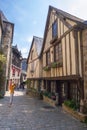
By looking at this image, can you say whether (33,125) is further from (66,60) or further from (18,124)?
(66,60)

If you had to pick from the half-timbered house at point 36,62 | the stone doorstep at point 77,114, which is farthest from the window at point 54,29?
the stone doorstep at point 77,114

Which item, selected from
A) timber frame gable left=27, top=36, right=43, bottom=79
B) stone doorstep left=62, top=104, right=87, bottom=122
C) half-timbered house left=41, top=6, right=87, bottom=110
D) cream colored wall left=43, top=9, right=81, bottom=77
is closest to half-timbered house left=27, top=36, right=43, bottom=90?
timber frame gable left=27, top=36, right=43, bottom=79

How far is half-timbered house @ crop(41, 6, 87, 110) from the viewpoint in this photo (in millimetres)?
8070

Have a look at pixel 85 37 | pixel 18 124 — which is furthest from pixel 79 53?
pixel 18 124

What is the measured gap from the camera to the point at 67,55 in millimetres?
9477

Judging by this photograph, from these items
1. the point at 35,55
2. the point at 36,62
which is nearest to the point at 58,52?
the point at 36,62

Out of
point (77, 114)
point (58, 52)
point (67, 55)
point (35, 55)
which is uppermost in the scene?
point (35, 55)

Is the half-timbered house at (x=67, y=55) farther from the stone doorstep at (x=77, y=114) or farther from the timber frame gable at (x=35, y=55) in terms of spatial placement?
the timber frame gable at (x=35, y=55)

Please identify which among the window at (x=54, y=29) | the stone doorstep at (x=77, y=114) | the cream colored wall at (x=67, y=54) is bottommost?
the stone doorstep at (x=77, y=114)

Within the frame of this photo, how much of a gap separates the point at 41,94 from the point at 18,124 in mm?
8907

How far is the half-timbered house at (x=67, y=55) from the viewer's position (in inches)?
318

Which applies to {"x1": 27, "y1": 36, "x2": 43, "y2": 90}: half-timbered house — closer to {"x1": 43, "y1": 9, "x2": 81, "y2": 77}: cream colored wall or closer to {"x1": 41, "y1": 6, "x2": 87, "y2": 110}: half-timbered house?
{"x1": 41, "y1": 6, "x2": 87, "y2": 110}: half-timbered house

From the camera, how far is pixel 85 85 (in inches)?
308

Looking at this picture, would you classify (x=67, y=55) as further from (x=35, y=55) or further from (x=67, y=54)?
(x=35, y=55)
